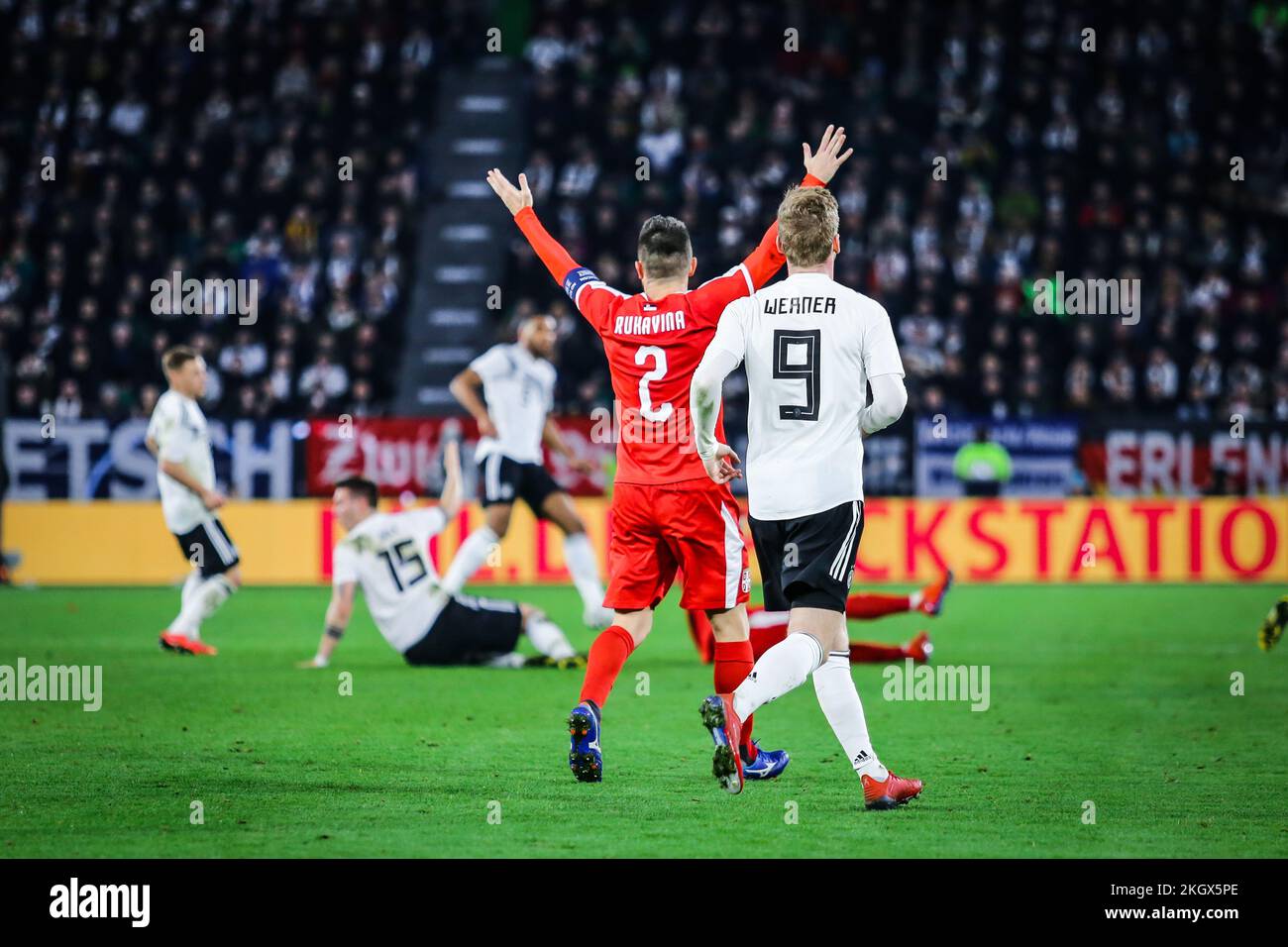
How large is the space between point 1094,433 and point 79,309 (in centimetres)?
1323

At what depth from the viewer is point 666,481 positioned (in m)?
7.05

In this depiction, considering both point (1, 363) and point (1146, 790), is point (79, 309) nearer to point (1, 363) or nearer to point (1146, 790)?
point (1, 363)

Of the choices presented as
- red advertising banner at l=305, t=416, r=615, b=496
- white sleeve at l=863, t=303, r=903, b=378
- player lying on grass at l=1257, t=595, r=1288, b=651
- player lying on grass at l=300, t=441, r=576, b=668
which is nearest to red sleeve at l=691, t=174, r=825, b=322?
white sleeve at l=863, t=303, r=903, b=378

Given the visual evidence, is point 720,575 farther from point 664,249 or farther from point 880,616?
point 880,616

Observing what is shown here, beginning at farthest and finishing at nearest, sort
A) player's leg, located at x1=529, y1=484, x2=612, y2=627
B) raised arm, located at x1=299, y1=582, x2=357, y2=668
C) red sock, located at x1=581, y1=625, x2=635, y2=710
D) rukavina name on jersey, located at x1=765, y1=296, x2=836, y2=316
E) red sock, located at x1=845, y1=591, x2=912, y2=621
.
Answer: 1. player's leg, located at x1=529, y1=484, x2=612, y2=627
2. raised arm, located at x1=299, y1=582, x2=357, y2=668
3. red sock, located at x1=845, y1=591, x2=912, y2=621
4. red sock, located at x1=581, y1=625, x2=635, y2=710
5. rukavina name on jersey, located at x1=765, y1=296, x2=836, y2=316

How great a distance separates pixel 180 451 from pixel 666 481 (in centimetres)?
643

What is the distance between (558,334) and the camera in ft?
75.8

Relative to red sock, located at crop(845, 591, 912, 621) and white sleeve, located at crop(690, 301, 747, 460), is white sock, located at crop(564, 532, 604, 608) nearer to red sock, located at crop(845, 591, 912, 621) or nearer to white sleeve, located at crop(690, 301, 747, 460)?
red sock, located at crop(845, 591, 912, 621)

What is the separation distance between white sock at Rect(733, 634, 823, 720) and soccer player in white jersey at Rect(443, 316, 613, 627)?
648 cm

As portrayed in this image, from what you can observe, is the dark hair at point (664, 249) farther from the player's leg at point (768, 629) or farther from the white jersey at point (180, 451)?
the white jersey at point (180, 451)

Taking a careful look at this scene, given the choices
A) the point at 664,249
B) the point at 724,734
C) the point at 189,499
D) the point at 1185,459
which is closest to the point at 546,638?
the point at 189,499

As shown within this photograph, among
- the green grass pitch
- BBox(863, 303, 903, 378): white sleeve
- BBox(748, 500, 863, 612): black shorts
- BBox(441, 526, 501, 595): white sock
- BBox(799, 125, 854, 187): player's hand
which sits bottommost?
the green grass pitch

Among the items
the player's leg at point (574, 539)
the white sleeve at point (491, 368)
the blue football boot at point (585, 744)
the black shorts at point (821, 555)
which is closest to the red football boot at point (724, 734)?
the black shorts at point (821, 555)

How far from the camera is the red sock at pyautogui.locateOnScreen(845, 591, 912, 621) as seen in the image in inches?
419
